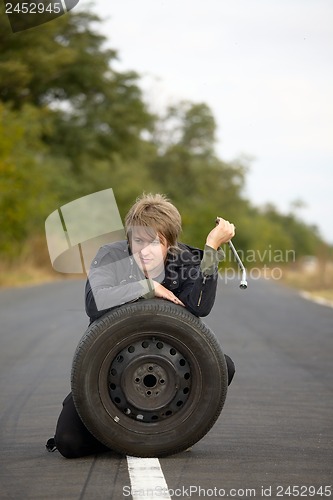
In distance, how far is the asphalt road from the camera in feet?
18.1

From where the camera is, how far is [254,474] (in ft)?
19.0

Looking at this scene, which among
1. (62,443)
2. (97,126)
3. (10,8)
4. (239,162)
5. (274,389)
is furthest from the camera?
(239,162)

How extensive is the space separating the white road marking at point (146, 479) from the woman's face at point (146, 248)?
1101 millimetres

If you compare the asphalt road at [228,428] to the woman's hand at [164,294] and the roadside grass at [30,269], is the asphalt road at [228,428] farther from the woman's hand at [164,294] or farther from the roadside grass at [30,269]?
the roadside grass at [30,269]

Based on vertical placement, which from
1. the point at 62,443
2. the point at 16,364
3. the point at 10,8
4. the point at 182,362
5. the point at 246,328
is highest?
the point at 182,362

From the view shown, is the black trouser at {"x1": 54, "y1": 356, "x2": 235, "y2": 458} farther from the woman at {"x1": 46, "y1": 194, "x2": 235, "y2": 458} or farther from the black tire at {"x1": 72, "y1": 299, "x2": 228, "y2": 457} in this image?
the black tire at {"x1": 72, "y1": 299, "x2": 228, "y2": 457}

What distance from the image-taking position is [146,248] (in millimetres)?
6332

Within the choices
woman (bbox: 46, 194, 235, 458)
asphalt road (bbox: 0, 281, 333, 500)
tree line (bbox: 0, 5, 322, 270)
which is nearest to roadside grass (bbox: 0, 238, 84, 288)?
tree line (bbox: 0, 5, 322, 270)

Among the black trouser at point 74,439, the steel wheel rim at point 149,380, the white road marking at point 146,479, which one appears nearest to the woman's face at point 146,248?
the steel wheel rim at point 149,380

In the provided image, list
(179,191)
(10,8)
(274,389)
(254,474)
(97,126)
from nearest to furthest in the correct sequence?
(254,474) → (274,389) → (10,8) → (97,126) → (179,191)

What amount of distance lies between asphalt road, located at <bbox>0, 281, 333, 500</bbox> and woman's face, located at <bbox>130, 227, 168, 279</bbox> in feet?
3.66

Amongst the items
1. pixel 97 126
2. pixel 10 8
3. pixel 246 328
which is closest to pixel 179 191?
pixel 97 126

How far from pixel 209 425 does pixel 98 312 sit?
88 cm

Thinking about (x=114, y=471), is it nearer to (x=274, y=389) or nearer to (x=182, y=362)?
(x=182, y=362)
